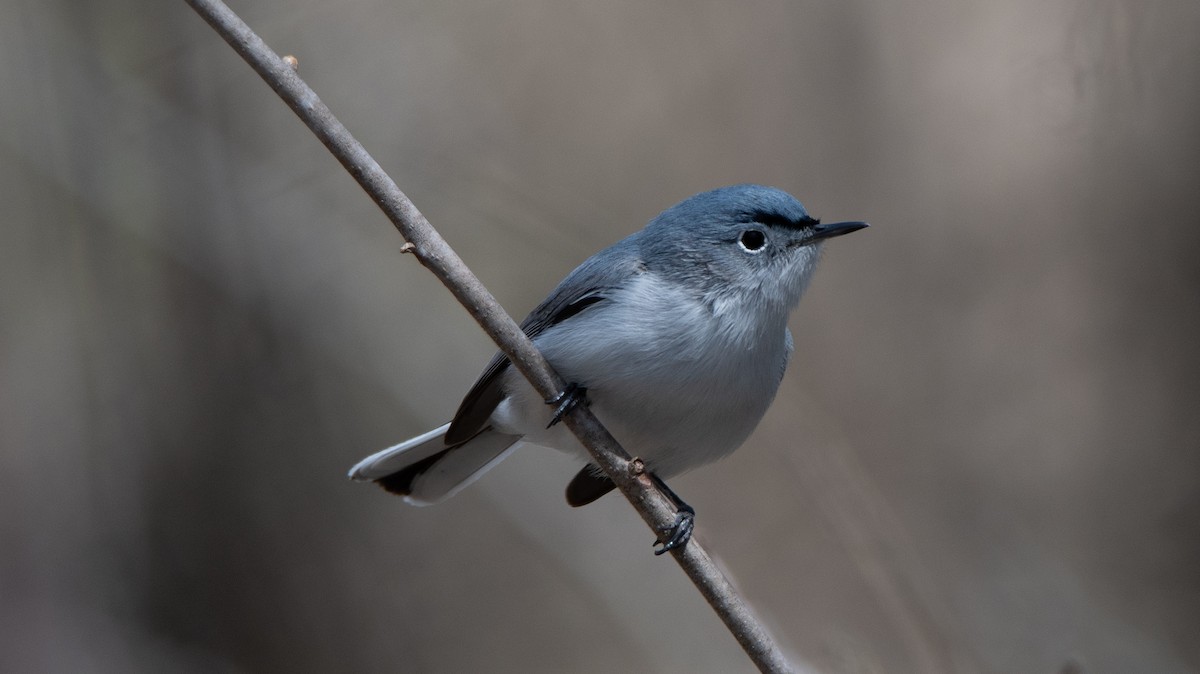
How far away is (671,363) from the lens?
8.55 ft

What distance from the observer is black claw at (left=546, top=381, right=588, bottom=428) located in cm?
246

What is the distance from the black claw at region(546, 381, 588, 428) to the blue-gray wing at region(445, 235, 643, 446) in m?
0.30

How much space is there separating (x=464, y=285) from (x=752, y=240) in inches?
39.0

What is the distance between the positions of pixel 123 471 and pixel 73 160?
1435mm

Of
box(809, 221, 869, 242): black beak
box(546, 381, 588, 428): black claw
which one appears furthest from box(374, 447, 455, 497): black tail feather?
box(809, 221, 869, 242): black beak

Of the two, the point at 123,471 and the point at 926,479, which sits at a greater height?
the point at 123,471

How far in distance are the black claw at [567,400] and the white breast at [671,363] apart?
0.17 ft

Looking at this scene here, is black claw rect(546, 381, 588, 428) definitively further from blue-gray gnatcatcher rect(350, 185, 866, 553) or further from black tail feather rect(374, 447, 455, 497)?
black tail feather rect(374, 447, 455, 497)

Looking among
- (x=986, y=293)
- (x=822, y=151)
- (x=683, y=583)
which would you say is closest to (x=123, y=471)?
(x=683, y=583)

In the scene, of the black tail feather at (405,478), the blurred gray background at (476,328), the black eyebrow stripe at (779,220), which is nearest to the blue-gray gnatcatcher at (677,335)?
the black eyebrow stripe at (779,220)

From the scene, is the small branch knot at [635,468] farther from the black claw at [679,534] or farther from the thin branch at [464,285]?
the black claw at [679,534]

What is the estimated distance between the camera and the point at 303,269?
4602 millimetres

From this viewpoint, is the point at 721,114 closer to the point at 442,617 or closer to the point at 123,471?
the point at 442,617

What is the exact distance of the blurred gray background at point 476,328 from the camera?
4477 millimetres
